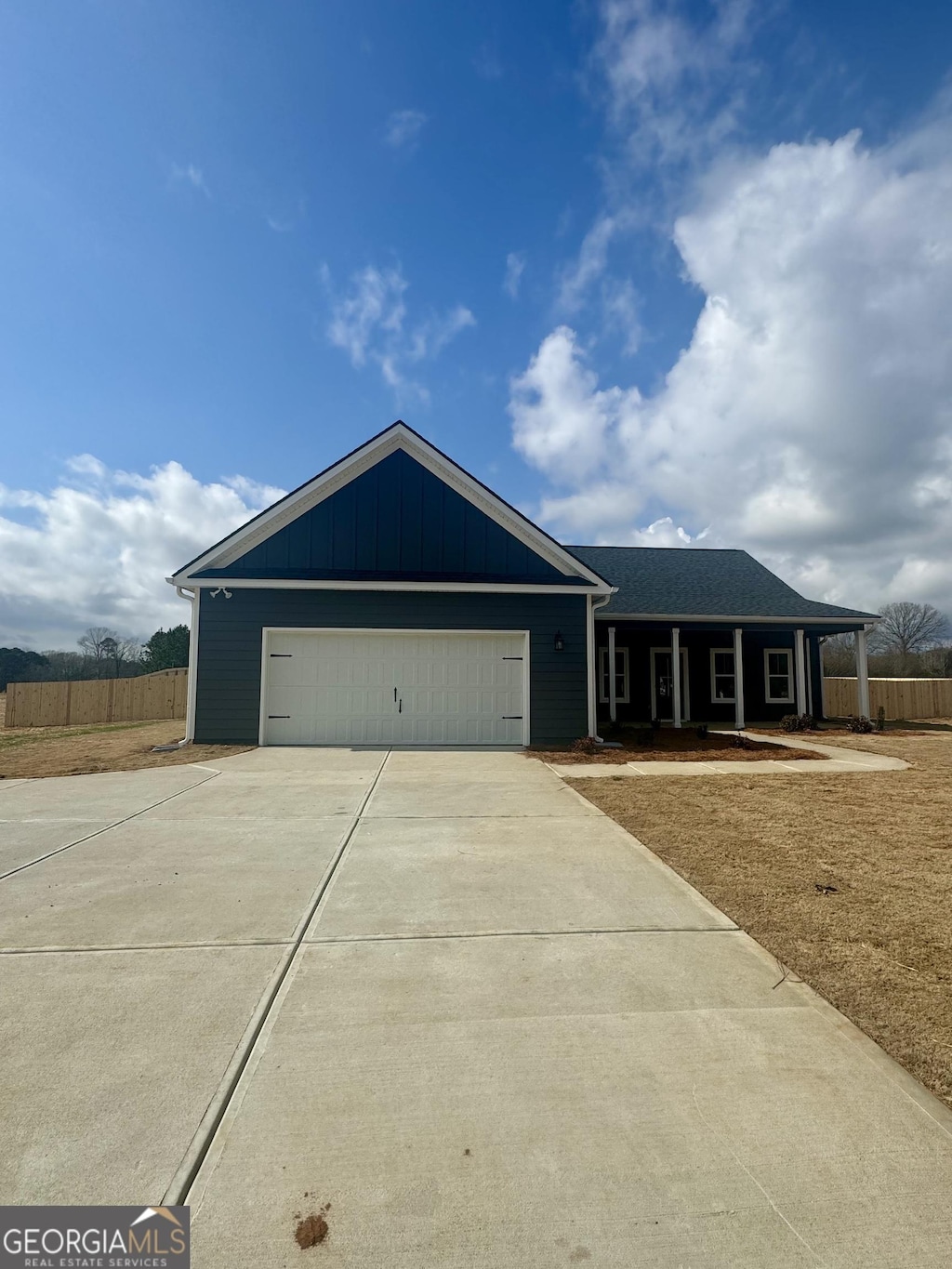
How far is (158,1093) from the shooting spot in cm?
213

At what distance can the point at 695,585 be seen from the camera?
58.8 ft

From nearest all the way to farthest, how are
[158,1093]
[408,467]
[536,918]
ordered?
[158,1093] → [536,918] → [408,467]

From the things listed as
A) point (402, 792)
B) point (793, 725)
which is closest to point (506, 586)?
point (402, 792)

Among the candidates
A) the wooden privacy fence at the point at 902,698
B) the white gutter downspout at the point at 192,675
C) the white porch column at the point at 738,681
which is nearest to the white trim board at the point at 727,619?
the white porch column at the point at 738,681

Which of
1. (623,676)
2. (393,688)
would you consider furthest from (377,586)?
(623,676)

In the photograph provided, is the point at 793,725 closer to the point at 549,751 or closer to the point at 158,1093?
the point at 549,751

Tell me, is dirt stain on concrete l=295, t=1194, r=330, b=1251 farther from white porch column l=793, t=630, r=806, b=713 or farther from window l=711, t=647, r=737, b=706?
window l=711, t=647, r=737, b=706

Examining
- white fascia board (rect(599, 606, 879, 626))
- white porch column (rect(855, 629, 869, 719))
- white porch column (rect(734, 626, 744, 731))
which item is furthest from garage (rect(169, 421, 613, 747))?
white porch column (rect(855, 629, 869, 719))

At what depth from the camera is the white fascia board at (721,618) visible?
1550 cm

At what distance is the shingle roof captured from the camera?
16078mm

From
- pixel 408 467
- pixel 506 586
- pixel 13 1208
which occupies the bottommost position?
pixel 13 1208

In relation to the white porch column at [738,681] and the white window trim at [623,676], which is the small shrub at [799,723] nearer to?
the white porch column at [738,681]

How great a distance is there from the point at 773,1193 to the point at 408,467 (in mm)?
11911

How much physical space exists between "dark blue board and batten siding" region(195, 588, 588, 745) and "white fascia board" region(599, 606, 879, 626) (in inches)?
140
